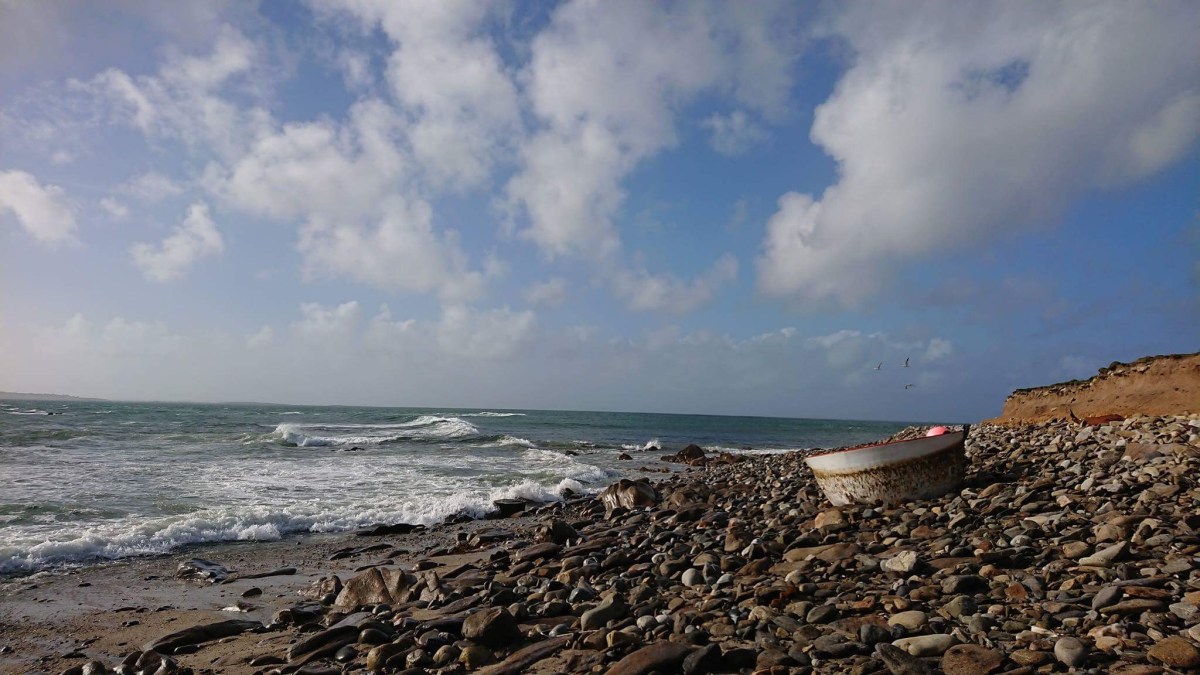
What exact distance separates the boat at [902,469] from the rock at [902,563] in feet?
8.73

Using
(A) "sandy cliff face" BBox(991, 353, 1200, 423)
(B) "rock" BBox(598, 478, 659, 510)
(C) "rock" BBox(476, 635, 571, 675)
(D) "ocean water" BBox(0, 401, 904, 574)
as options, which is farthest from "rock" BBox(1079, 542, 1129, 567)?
(D) "ocean water" BBox(0, 401, 904, 574)

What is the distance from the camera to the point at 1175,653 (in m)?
3.22

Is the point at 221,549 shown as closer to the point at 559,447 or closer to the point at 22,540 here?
the point at 22,540

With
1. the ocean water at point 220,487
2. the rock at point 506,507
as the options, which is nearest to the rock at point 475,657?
the ocean water at point 220,487

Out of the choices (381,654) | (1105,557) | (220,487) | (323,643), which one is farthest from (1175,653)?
(220,487)

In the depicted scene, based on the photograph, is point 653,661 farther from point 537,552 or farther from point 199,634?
point 537,552

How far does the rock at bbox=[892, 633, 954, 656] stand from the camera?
12.2 ft

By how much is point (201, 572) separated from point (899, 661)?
8.56 m

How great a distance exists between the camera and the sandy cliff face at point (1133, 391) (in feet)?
39.8

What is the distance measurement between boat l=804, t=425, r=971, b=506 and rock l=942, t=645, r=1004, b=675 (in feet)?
14.6

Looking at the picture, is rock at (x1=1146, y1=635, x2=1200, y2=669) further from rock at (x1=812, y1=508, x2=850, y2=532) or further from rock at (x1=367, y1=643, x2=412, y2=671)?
rock at (x1=367, y1=643, x2=412, y2=671)

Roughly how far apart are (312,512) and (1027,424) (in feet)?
55.3

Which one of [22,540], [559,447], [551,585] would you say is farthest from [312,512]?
[559,447]

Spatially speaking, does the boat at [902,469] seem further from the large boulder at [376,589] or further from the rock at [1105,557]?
the large boulder at [376,589]
